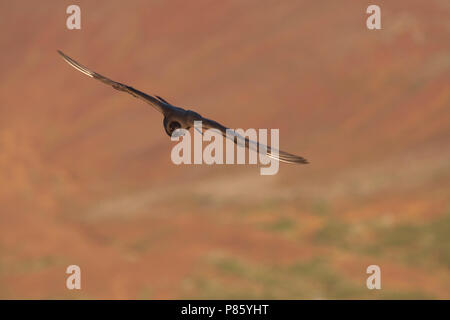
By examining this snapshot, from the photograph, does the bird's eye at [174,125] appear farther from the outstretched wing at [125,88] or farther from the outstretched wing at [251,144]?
the outstretched wing at [251,144]

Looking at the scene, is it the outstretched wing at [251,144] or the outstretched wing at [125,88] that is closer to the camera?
the outstretched wing at [251,144]

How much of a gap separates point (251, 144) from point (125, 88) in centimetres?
1129

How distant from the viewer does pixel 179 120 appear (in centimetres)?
4394

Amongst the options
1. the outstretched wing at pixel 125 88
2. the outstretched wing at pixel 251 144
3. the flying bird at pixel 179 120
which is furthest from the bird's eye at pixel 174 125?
the outstretched wing at pixel 251 144

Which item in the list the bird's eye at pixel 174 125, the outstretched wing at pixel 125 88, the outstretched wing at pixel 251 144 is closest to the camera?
the outstretched wing at pixel 251 144

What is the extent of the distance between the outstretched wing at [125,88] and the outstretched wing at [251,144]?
11.8 feet

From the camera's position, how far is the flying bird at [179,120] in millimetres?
39750

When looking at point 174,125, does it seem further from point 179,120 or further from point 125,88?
point 125,88

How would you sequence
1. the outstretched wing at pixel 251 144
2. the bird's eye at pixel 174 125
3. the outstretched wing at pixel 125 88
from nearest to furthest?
the outstretched wing at pixel 251 144, the bird's eye at pixel 174 125, the outstretched wing at pixel 125 88

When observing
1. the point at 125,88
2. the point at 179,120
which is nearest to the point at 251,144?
the point at 179,120
